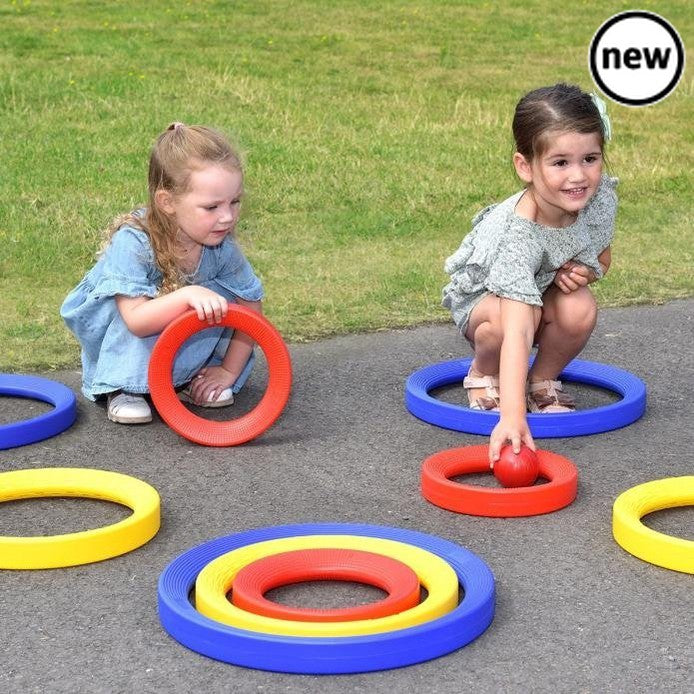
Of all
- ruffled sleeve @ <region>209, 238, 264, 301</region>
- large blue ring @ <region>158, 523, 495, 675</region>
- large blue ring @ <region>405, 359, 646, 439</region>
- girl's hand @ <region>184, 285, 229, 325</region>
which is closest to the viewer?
large blue ring @ <region>158, 523, 495, 675</region>

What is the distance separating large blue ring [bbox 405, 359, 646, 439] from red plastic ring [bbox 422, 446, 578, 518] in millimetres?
473

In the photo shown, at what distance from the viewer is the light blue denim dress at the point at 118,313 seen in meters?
5.08

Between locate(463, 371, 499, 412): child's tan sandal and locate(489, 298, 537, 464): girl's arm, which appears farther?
locate(463, 371, 499, 412): child's tan sandal

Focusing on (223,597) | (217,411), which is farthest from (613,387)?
(223,597)

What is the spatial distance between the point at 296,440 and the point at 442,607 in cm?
170

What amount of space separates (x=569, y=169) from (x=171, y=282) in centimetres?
156

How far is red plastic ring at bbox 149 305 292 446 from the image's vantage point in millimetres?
4871

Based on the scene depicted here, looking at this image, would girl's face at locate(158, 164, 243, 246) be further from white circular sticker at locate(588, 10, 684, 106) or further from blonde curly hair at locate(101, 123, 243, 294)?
white circular sticker at locate(588, 10, 684, 106)

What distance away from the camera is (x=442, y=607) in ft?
11.0

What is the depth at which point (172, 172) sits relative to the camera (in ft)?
16.4

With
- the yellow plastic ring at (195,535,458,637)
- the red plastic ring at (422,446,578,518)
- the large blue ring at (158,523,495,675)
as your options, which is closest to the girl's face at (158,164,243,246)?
the red plastic ring at (422,446,578,518)

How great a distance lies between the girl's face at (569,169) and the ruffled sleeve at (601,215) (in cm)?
23

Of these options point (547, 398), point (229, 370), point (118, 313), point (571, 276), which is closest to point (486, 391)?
point (547, 398)

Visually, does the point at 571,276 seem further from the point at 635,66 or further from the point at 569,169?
the point at 635,66
